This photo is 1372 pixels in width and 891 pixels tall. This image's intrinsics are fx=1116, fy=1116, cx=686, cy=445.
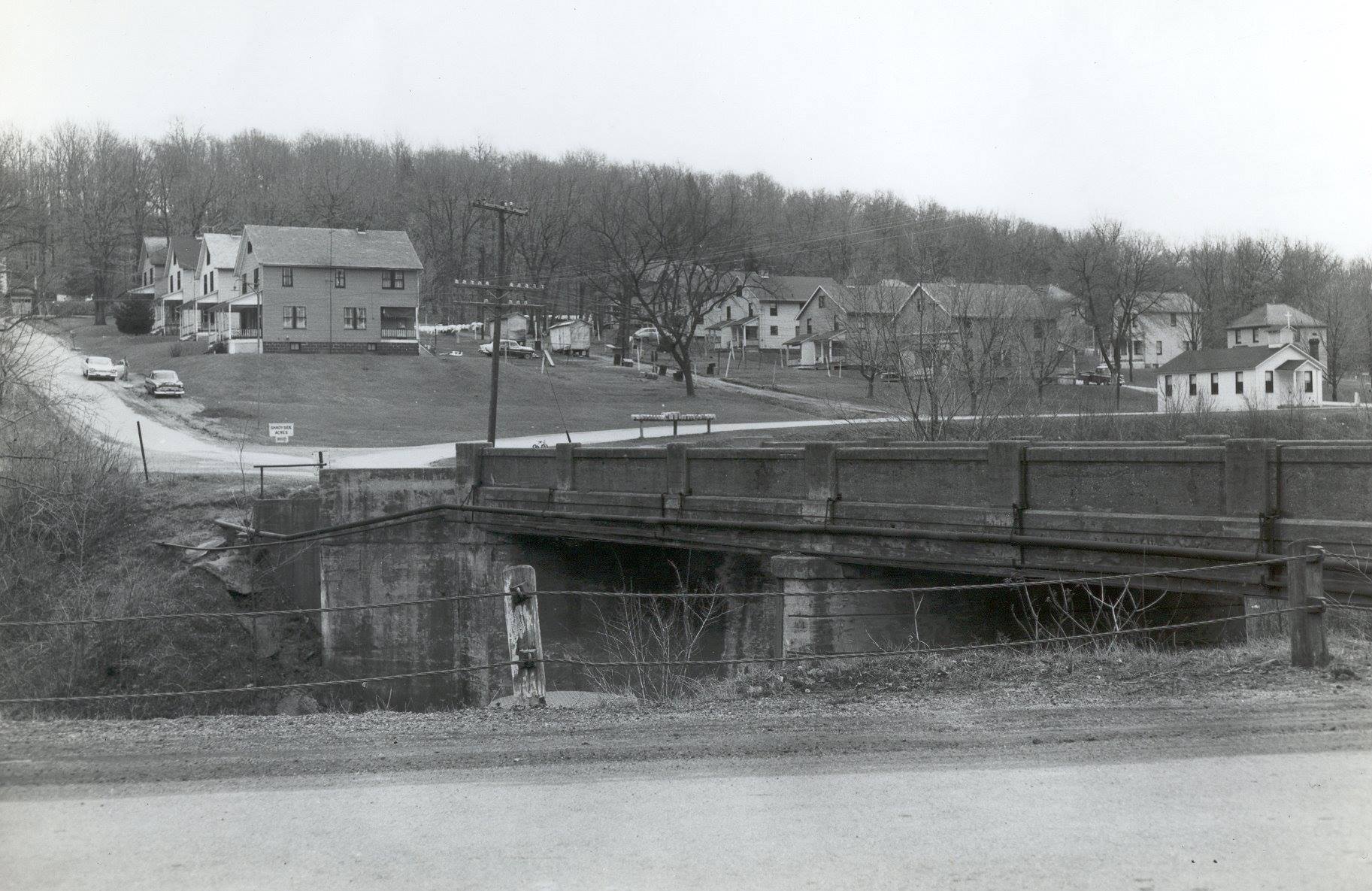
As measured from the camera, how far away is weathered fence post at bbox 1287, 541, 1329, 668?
29.3 ft

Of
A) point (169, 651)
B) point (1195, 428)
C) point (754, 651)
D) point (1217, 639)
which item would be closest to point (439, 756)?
point (1217, 639)

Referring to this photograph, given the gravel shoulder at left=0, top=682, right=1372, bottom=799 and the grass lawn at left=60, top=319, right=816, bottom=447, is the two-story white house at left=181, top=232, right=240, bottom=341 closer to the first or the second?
the grass lawn at left=60, top=319, right=816, bottom=447

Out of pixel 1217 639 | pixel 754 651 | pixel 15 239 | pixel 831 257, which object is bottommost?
pixel 754 651

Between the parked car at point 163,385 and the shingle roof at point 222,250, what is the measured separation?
80.3 feet

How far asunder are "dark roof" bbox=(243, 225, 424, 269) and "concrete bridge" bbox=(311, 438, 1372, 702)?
48646 mm

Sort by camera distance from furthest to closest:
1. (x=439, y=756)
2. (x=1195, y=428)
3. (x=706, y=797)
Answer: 1. (x=1195, y=428)
2. (x=439, y=756)
3. (x=706, y=797)

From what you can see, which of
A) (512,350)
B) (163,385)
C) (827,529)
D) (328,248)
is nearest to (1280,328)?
(827,529)

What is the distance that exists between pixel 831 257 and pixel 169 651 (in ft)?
272

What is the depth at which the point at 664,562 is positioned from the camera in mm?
25609

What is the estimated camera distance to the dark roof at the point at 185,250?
303 feet

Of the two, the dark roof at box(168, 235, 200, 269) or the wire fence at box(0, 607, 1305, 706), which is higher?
the dark roof at box(168, 235, 200, 269)

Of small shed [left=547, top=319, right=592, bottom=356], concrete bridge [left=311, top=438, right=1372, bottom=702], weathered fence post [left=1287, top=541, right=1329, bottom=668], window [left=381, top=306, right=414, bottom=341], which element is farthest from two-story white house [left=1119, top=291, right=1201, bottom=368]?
weathered fence post [left=1287, top=541, right=1329, bottom=668]

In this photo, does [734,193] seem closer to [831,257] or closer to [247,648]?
[831,257]

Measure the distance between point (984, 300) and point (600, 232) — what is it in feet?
118
